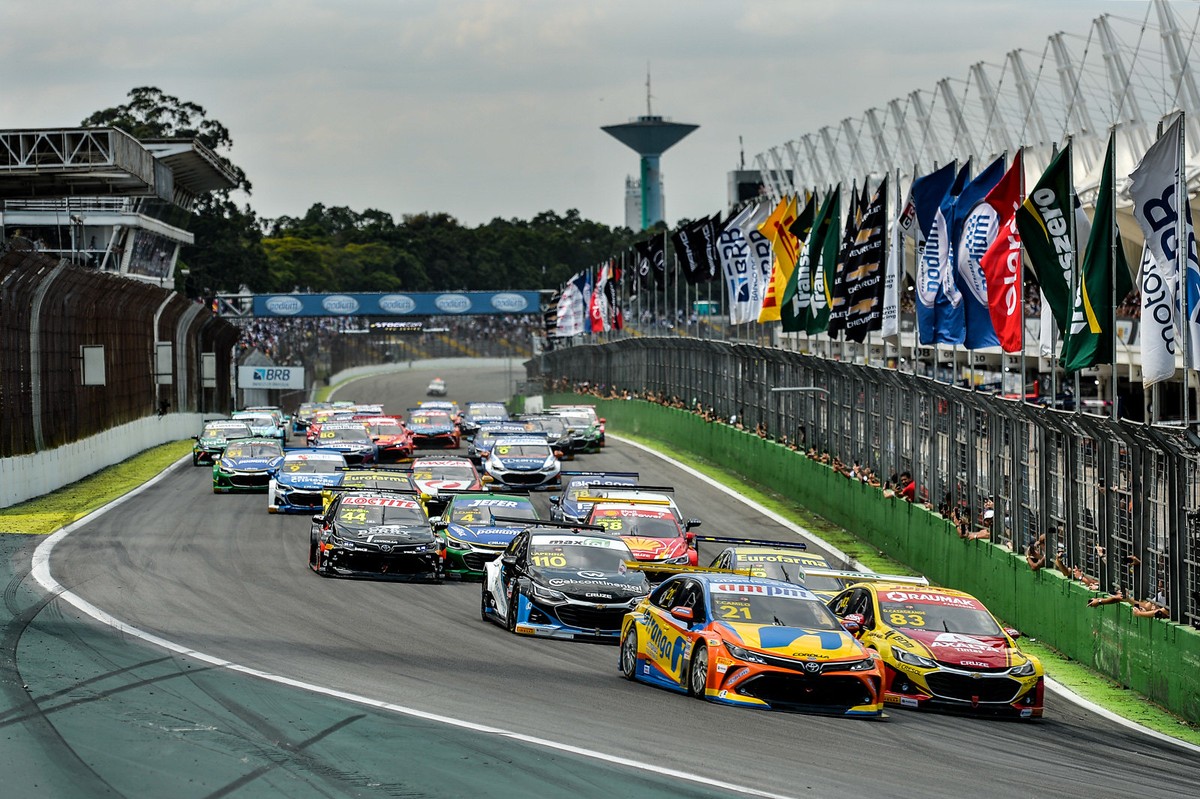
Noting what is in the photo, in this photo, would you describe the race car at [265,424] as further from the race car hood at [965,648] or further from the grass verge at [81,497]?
the race car hood at [965,648]

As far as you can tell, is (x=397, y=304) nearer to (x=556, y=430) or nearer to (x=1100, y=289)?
(x=556, y=430)

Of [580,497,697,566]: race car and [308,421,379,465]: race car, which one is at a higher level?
[308,421,379,465]: race car

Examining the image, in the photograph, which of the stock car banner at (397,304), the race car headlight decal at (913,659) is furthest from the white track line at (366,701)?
the stock car banner at (397,304)

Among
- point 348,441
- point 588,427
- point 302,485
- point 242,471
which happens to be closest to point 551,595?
point 302,485

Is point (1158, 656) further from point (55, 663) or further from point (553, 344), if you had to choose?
point (553, 344)

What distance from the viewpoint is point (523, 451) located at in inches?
1543

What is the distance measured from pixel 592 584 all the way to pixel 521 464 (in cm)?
1902

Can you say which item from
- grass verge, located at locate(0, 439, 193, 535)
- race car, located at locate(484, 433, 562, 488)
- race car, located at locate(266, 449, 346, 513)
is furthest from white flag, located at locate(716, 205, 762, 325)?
grass verge, located at locate(0, 439, 193, 535)

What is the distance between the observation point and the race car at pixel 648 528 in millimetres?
24688

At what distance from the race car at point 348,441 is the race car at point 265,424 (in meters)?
6.57

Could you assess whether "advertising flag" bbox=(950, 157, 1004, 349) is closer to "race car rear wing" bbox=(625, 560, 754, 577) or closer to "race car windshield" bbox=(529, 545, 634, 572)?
"race car rear wing" bbox=(625, 560, 754, 577)

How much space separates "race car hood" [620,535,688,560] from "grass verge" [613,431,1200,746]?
202 inches

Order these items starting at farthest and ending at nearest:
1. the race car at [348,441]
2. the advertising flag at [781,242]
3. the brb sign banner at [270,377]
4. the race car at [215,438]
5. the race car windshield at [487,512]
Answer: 1. the brb sign banner at [270,377]
2. the race car at [215,438]
3. the race car at [348,441]
4. the advertising flag at [781,242]
5. the race car windshield at [487,512]

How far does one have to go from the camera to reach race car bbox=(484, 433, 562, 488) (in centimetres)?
3828
